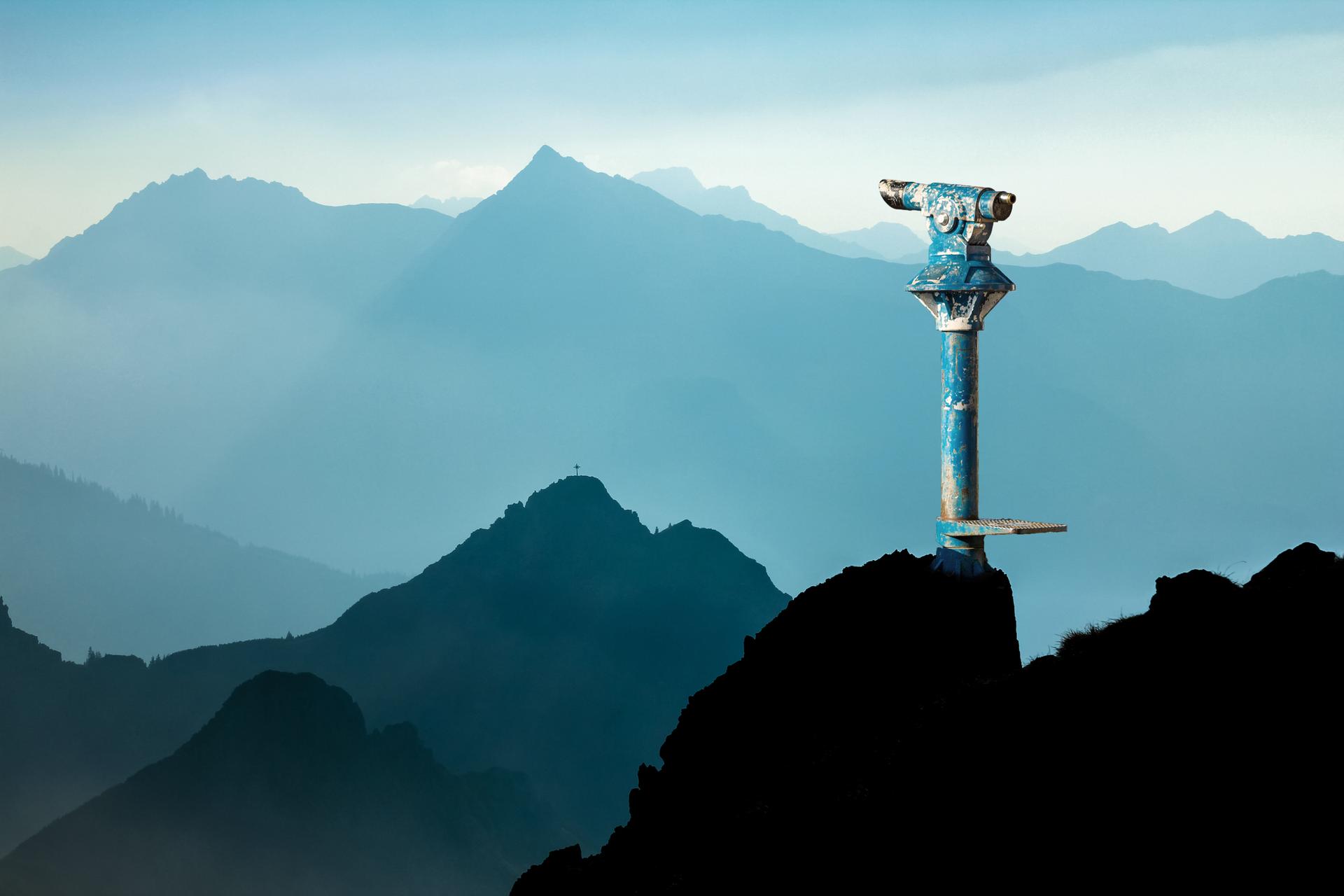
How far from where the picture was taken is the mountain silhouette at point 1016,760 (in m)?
12.1

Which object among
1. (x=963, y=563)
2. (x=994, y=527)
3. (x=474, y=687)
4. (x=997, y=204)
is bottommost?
(x=474, y=687)

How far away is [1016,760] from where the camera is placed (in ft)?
47.0

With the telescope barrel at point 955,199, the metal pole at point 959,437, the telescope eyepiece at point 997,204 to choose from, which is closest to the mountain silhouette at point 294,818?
the metal pole at point 959,437

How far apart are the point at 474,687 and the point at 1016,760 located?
569ft

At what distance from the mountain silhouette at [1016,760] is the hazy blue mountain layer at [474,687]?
486ft

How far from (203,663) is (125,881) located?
61.4 meters

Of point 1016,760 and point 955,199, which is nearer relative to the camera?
point 1016,760

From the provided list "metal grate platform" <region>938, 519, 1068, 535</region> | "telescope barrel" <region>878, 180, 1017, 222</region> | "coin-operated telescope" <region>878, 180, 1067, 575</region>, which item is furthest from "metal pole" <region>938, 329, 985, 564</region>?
"telescope barrel" <region>878, 180, 1017, 222</region>

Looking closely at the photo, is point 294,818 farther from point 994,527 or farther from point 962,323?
point 962,323

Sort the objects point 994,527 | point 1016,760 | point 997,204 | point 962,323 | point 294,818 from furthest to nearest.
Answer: point 294,818, point 962,323, point 997,204, point 994,527, point 1016,760

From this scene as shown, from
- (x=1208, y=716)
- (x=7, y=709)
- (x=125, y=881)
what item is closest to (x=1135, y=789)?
(x=1208, y=716)

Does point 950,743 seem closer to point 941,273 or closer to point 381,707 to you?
point 941,273

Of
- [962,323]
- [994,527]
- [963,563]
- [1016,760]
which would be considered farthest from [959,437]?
[1016,760]

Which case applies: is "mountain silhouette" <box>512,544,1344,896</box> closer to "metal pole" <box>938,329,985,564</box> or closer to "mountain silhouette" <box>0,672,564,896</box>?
"metal pole" <box>938,329,985,564</box>
